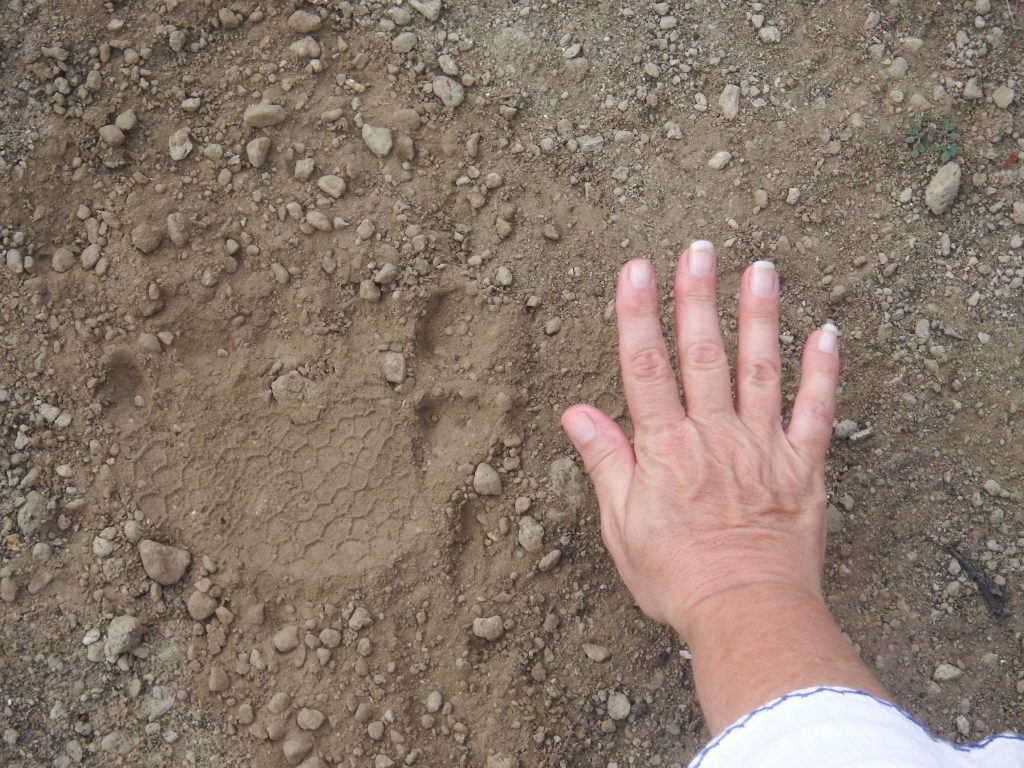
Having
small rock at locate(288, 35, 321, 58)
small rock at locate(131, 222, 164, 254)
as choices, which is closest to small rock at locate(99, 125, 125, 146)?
small rock at locate(131, 222, 164, 254)

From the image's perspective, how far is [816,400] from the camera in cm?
196

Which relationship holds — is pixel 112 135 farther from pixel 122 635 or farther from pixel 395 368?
pixel 122 635

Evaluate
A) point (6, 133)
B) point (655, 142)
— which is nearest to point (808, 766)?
point (655, 142)

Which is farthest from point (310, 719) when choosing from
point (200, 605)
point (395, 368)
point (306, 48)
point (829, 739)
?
point (306, 48)

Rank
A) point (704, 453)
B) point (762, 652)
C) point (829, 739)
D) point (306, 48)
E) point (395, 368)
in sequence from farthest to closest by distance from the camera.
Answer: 1. point (306, 48)
2. point (395, 368)
3. point (704, 453)
4. point (762, 652)
5. point (829, 739)

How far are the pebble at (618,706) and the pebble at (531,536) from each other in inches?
18.1

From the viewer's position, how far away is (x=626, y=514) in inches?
74.7

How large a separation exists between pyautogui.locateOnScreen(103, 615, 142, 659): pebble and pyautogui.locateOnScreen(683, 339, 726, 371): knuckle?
1662 mm

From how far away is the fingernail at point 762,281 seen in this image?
6.40 feet

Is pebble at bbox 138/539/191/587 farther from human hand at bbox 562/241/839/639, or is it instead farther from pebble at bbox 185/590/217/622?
human hand at bbox 562/241/839/639

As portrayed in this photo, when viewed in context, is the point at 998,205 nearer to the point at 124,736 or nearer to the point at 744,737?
the point at 744,737

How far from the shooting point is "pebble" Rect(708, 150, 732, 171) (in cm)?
251

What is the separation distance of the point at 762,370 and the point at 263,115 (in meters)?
1.59

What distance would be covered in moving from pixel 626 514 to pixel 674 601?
22 cm
